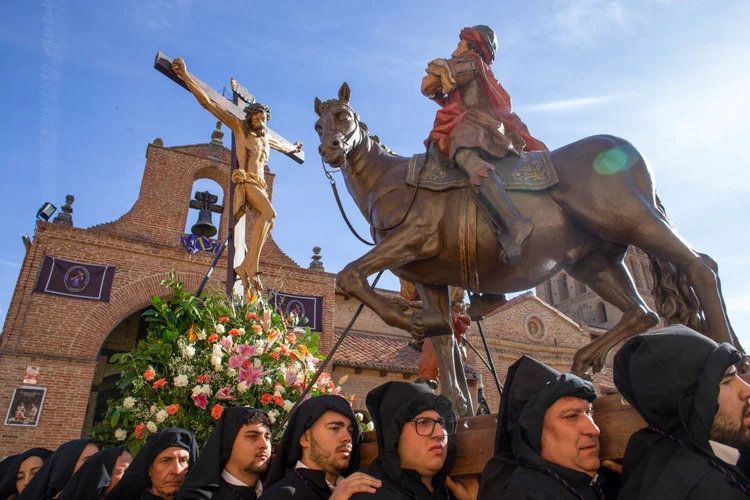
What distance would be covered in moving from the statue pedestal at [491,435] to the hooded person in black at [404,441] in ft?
0.23

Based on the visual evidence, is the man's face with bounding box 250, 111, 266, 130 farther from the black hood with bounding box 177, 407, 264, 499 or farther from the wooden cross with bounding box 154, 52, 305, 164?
the black hood with bounding box 177, 407, 264, 499

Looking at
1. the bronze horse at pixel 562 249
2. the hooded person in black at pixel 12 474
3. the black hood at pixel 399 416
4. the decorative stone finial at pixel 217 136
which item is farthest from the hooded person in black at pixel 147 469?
the decorative stone finial at pixel 217 136

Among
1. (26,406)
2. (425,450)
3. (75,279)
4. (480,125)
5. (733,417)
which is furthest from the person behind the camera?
(75,279)

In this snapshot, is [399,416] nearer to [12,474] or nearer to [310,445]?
[310,445]

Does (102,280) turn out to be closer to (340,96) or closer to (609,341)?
(340,96)

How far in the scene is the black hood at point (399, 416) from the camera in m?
2.56

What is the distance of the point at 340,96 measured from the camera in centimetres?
422

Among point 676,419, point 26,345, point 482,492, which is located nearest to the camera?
point 676,419

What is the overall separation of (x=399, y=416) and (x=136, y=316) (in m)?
17.1

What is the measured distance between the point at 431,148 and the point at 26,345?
14.1 metres

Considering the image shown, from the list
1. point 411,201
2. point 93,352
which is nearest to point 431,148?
point 411,201

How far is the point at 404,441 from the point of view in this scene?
257cm

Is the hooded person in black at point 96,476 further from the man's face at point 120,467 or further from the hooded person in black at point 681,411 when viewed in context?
the hooded person in black at point 681,411

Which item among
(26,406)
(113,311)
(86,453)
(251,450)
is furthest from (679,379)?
(113,311)
